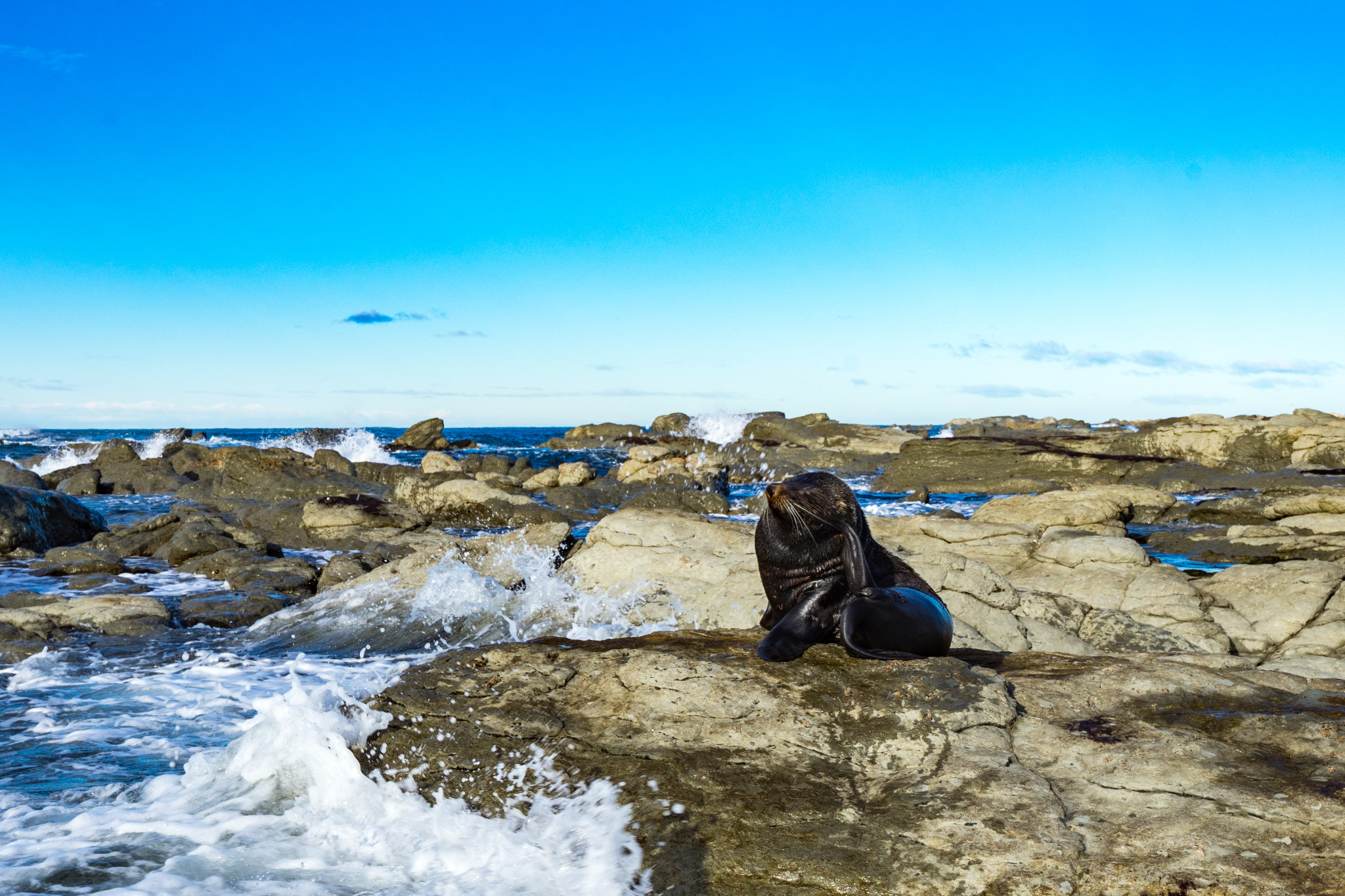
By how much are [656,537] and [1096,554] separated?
5151 millimetres

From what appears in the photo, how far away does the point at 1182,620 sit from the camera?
8828 millimetres

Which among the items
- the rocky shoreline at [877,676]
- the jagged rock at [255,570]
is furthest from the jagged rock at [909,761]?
the jagged rock at [255,570]

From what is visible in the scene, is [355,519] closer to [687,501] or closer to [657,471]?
[687,501]

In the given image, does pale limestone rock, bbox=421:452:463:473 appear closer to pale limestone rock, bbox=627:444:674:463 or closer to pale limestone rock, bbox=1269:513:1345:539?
pale limestone rock, bbox=627:444:674:463

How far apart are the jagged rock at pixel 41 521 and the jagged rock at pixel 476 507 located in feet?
19.4

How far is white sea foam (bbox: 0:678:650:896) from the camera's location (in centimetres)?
361

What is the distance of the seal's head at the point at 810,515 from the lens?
5.07 m

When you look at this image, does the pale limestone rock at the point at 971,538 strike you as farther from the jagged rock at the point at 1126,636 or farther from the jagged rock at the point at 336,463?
the jagged rock at the point at 336,463

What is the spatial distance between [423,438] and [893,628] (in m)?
48.0

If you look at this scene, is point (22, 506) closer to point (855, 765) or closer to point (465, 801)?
point (465, 801)

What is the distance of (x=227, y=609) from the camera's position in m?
10.5

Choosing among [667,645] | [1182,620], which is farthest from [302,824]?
[1182,620]

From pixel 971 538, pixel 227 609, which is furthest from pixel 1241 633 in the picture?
pixel 227 609

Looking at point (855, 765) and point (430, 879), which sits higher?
point (855, 765)
